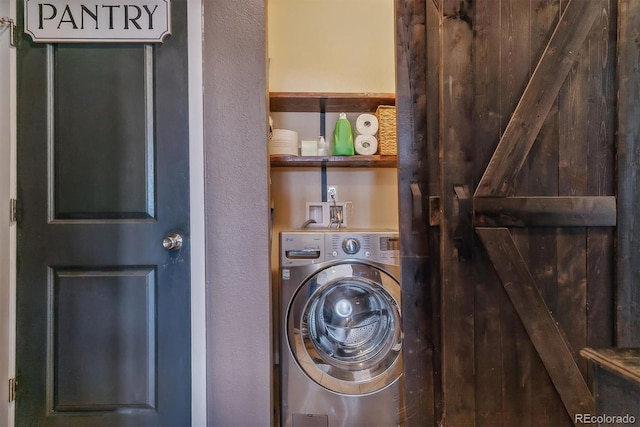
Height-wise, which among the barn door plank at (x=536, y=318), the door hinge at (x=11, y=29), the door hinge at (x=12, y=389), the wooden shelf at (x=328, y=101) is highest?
the door hinge at (x=11, y=29)

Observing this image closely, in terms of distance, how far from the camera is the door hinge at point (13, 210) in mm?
1246

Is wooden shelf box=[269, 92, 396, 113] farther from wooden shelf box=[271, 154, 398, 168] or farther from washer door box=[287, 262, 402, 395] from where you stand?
washer door box=[287, 262, 402, 395]

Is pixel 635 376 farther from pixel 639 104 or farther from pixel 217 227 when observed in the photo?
pixel 217 227

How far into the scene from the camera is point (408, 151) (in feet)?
4.43

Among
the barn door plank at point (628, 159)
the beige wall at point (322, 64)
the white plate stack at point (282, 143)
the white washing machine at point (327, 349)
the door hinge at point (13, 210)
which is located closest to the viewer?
the barn door plank at point (628, 159)

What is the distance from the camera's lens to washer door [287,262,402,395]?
154 cm

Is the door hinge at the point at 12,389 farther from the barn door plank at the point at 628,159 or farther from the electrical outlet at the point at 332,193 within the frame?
the barn door plank at the point at 628,159

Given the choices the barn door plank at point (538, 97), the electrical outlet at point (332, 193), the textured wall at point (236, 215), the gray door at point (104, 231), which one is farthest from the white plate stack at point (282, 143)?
the barn door plank at point (538, 97)

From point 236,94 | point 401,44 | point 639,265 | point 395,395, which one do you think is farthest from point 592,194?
point 236,94

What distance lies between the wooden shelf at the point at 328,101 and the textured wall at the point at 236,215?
0.56 m

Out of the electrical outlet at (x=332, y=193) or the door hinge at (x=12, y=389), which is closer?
→ the door hinge at (x=12, y=389)

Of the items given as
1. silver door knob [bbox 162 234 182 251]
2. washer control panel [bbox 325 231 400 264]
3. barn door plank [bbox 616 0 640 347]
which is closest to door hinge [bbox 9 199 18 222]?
silver door knob [bbox 162 234 182 251]

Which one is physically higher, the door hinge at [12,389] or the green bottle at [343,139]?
the green bottle at [343,139]

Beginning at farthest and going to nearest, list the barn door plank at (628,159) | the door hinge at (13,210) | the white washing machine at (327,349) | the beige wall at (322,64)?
the beige wall at (322,64) → the white washing machine at (327,349) → the door hinge at (13,210) → the barn door plank at (628,159)
